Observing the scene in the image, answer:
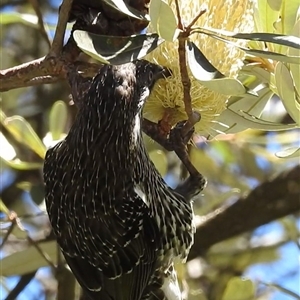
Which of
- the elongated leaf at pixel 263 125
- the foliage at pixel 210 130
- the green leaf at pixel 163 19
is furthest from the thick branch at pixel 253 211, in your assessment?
the green leaf at pixel 163 19

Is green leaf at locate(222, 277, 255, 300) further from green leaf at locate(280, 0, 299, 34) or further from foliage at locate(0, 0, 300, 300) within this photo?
green leaf at locate(280, 0, 299, 34)

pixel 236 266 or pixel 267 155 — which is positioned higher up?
pixel 267 155

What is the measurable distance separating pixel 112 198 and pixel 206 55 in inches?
18.6

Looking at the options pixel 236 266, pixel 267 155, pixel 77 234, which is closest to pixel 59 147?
pixel 77 234

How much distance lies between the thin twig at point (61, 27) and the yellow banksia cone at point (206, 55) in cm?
16

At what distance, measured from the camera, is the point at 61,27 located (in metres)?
1.39

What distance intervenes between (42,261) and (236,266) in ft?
2.57

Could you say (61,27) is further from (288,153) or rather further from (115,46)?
(288,153)

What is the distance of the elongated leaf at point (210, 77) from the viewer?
1132 millimetres

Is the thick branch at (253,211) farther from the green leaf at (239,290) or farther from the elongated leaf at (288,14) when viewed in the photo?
the elongated leaf at (288,14)

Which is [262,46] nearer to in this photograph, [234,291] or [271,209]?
[234,291]

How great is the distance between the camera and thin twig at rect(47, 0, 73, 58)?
135cm

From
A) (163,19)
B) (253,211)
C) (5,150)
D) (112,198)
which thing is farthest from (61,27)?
(253,211)

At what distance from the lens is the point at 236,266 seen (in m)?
2.65
